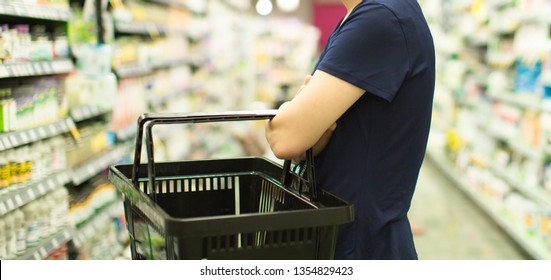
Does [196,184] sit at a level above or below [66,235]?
above

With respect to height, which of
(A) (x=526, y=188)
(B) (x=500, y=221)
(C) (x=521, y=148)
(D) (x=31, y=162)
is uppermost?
(D) (x=31, y=162)

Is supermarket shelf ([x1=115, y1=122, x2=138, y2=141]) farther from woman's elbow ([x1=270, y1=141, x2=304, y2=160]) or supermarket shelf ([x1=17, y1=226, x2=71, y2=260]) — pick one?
woman's elbow ([x1=270, y1=141, x2=304, y2=160])

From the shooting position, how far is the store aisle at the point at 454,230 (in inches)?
205

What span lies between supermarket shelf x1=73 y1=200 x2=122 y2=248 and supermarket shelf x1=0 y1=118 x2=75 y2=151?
0.60 meters

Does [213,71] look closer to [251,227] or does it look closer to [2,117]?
[2,117]

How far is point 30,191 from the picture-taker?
124 inches

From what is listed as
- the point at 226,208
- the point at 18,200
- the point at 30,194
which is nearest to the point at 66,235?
the point at 30,194

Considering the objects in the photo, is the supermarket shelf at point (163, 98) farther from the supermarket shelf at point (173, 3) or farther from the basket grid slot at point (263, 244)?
the basket grid slot at point (263, 244)

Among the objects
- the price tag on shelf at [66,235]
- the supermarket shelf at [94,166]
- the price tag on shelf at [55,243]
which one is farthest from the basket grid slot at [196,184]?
the supermarket shelf at [94,166]

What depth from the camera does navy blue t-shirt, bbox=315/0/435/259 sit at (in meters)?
1.53

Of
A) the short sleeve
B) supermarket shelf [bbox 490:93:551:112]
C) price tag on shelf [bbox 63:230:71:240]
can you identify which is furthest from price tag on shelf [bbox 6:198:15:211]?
supermarket shelf [bbox 490:93:551:112]

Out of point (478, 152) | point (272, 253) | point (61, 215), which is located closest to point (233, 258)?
point (272, 253)

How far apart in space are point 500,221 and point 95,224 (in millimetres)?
3550

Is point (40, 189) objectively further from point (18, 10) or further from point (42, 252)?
point (18, 10)
